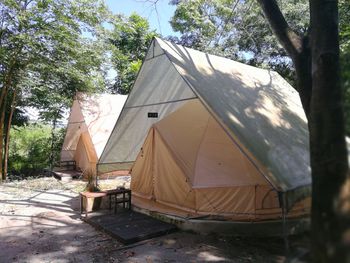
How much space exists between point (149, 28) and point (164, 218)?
15.6 m

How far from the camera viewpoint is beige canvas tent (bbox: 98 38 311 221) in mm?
4871

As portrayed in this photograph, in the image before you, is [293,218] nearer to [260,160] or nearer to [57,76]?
[260,160]

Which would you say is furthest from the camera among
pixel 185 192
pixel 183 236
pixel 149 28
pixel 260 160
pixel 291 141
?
pixel 149 28

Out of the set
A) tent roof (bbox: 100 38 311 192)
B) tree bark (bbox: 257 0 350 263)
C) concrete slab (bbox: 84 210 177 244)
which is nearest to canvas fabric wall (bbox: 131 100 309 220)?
Result: concrete slab (bbox: 84 210 177 244)

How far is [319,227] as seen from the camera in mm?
1785

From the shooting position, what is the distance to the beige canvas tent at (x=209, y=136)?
16.0 ft

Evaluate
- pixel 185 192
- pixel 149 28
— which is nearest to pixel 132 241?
pixel 185 192

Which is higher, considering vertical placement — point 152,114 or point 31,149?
point 152,114

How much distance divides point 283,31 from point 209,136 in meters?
2.55

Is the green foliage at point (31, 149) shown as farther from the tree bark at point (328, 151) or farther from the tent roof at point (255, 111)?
the tree bark at point (328, 151)

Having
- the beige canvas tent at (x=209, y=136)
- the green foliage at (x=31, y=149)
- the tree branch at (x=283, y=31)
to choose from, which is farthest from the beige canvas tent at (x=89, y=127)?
the tree branch at (x=283, y=31)

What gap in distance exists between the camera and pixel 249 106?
5.82m

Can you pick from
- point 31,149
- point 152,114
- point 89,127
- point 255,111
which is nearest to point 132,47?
point 31,149

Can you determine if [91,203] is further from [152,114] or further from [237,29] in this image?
[237,29]
